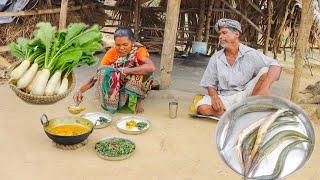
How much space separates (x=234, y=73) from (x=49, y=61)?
1.93m

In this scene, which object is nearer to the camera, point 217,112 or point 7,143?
point 7,143

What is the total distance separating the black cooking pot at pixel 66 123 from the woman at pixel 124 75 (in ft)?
1.64

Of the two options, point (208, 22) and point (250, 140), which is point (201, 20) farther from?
point (250, 140)

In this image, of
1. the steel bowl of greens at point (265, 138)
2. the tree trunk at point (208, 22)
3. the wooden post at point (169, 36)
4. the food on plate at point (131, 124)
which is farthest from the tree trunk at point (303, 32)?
the tree trunk at point (208, 22)

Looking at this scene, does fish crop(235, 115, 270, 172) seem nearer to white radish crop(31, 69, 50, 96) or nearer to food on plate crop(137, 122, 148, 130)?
white radish crop(31, 69, 50, 96)

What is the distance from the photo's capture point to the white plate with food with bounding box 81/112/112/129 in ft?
13.5

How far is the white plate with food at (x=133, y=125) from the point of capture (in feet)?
13.2

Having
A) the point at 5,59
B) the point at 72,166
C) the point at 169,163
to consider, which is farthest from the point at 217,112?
the point at 5,59

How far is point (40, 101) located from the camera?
3.38m

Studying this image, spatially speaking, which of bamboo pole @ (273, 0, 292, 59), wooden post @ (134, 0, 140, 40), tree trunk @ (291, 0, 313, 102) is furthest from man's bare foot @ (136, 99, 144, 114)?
bamboo pole @ (273, 0, 292, 59)

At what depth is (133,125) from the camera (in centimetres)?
410

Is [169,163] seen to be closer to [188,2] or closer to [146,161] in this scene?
[146,161]

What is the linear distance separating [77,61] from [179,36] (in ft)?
16.6

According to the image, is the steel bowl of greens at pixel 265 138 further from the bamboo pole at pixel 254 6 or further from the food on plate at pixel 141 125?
the bamboo pole at pixel 254 6
